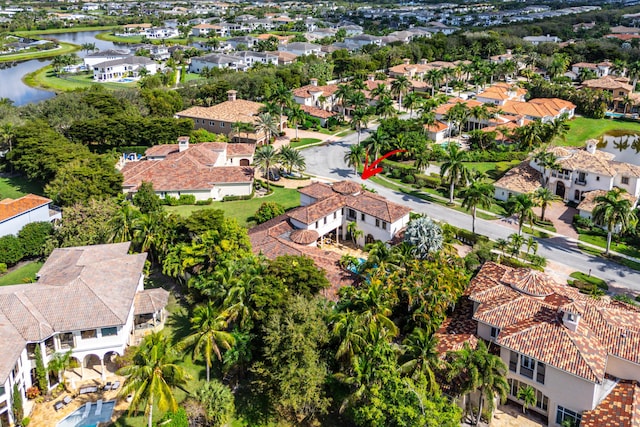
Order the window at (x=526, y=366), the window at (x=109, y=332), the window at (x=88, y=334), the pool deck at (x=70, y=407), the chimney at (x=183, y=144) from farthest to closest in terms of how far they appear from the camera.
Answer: the chimney at (x=183, y=144) → the window at (x=109, y=332) → the window at (x=88, y=334) → the pool deck at (x=70, y=407) → the window at (x=526, y=366)

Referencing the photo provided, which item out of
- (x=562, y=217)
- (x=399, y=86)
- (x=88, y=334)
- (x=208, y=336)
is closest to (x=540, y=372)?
(x=208, y=336)

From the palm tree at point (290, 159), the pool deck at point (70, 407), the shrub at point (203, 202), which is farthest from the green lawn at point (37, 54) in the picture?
the pool deck at point (70, 407)

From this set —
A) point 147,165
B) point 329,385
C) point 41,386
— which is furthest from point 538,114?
point 41,386

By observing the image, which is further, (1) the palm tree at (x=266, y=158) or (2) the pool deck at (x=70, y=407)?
(1) the palm tree at (x=266, y=158)

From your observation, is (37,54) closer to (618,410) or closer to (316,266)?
(316,266)

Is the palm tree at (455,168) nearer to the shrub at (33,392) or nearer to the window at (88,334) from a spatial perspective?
the window at (88,334)

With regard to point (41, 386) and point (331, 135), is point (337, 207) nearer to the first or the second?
point (41, 386)

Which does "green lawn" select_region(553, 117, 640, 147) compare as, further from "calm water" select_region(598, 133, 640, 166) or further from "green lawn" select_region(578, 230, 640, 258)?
"green lawn" select_region(578, 230, 640, 258)
